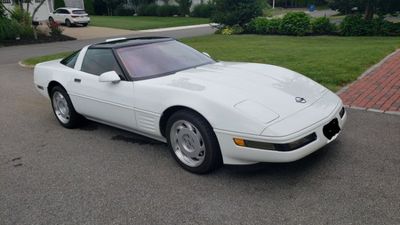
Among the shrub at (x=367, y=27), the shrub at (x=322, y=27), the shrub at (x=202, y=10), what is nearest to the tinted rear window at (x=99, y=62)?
the shrub at (x=367, y=27)

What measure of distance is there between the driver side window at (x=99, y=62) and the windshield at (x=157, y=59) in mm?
119

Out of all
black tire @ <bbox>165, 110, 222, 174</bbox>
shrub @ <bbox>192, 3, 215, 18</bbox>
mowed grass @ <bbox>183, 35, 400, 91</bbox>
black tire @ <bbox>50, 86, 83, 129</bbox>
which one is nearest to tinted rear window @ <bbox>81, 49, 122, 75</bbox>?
black tire @ <bbox>50, 86, 83, 129</bbox>

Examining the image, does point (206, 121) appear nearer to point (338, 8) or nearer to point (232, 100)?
point (232, 100)

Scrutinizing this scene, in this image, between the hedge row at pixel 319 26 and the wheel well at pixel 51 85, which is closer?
the wheel well at pixel 51 85

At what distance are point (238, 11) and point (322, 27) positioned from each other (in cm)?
451

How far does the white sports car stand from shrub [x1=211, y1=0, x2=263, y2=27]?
15222 millimetres

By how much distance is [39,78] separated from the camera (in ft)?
19.3

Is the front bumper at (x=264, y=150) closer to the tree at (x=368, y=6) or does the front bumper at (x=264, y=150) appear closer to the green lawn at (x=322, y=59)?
the green lawn at (x=322, y=59)

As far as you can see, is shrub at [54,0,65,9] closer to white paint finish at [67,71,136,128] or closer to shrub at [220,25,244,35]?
shrub at [220,25,244,35]

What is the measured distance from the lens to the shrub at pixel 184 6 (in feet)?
133

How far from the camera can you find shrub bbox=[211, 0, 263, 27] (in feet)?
64.4

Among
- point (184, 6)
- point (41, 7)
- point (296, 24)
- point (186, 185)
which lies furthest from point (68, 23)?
point (186, 185)

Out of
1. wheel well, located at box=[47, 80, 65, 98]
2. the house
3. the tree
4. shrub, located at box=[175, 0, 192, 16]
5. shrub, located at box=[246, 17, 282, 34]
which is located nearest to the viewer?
wheel well, located at box=[47, 80, 65, 98]

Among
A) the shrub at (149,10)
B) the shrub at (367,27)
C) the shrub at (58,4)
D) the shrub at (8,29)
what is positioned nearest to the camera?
the shrub at (367,27)
